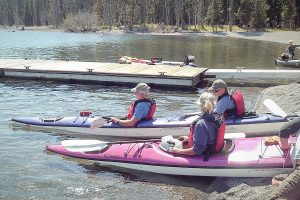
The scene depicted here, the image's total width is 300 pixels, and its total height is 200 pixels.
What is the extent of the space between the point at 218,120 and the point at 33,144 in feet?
18.1

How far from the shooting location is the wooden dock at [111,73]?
18250mm

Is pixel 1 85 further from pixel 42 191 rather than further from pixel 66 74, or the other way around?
pixel 42 191

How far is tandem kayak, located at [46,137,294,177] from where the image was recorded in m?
7.51

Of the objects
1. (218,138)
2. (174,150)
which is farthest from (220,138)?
(174,150)

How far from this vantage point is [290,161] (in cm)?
726

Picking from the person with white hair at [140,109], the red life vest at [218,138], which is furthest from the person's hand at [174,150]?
the person with white hair at [140,109]

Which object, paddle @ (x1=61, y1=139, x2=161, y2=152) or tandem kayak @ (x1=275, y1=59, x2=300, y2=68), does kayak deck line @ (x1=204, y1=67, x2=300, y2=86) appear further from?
paddle @ (x1=61, y1=139, x2=161, y2=152)

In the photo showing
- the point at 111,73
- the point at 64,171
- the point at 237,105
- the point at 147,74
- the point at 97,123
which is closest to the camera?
the point at 64,171

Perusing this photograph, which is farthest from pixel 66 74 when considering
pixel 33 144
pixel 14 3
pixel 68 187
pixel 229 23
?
pixel 14 3

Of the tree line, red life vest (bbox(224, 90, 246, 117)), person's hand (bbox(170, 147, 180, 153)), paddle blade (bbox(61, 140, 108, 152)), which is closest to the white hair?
person's hand (bbox(170, 147, 180, 153))

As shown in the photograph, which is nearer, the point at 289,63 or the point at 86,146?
the point at 86,146

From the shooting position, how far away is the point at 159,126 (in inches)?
421

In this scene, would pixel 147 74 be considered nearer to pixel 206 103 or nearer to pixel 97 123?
pixel 97 123

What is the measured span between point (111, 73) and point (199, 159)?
11.7 metres
